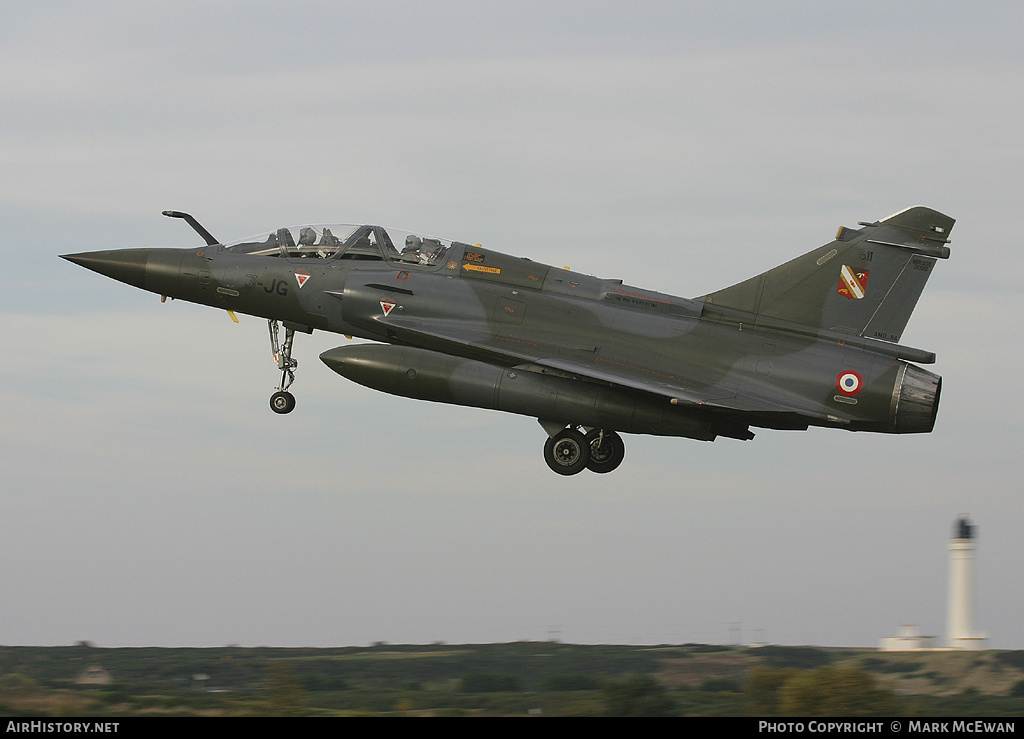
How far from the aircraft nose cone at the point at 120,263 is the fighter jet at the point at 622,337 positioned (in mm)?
2092

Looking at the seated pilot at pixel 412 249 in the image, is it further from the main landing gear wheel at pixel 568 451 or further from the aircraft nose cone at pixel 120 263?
the aircraft nose cone at pixel 120 263

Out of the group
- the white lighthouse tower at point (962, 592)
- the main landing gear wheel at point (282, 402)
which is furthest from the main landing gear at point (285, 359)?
the white lighthouse tower at point (962, 592)

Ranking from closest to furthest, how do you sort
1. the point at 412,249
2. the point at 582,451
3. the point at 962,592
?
1. the point at 582,451
2. the point at 412,249
3. the point at 962,592

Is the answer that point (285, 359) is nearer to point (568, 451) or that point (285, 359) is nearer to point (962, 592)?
point (568, 451)

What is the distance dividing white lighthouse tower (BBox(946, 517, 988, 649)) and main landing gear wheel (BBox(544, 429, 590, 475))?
30.8 meters

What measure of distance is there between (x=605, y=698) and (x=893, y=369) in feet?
63.7

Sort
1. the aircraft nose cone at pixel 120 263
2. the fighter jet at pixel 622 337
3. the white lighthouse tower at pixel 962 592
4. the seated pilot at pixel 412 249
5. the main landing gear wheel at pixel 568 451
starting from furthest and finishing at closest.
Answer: the white lighthouse tower at pixel 962 592
the aircraft nose cone at pixel 120 263
the seated pilot at pixel 412 249
the main landing gear wheel at pixel 568 451
the fighter jet at pixel 622 337

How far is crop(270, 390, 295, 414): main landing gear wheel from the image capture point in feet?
66.4

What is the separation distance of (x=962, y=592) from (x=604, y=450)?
3121 centimetres

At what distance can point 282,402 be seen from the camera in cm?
2028

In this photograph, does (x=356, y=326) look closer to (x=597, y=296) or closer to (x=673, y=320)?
(x=597, y=296)

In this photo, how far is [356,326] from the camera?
778 inches

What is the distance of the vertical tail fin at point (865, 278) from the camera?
61.5ft

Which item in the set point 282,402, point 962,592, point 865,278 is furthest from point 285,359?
point 962,592
